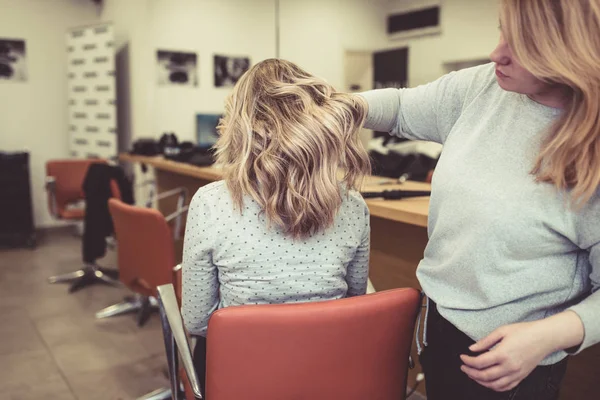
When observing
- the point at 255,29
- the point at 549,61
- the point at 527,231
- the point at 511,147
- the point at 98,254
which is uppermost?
the point at 255,29

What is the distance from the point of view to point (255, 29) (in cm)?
583

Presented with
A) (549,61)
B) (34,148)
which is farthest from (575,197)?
(34,148)

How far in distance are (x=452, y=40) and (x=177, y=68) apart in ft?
9.25

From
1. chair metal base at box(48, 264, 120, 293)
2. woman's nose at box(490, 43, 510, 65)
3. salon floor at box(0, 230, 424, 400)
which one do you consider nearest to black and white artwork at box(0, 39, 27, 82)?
salon floor at box(0, 230, 424, 400)

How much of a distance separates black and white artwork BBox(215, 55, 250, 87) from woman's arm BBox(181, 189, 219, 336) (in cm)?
482

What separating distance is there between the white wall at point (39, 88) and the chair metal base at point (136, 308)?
3061 mm

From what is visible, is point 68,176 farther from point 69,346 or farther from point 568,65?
point 568,65

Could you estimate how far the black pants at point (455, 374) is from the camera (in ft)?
2.92

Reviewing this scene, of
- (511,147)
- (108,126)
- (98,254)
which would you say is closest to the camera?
(511,147)

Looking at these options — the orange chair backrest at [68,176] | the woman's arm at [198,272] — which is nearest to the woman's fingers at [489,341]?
the woman's arm at [198,272]

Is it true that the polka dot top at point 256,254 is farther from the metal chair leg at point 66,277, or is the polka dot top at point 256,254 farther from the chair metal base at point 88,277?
the metal chair leg at point 66,277

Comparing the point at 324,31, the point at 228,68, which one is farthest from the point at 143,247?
the point at 324,31

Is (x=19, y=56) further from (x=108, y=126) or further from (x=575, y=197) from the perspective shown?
(x=575, y=197)

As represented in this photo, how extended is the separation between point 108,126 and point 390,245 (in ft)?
13.2
